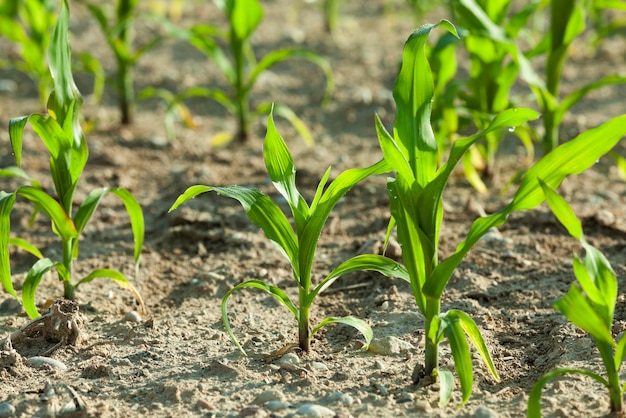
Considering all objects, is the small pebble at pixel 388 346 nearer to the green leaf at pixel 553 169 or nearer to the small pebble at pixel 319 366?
the small pebble at pixel 319 366

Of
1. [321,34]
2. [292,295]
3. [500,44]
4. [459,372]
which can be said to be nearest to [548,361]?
[459,372]

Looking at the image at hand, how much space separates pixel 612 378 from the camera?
2344mm

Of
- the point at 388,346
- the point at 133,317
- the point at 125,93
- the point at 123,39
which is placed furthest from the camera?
the point at 125,93

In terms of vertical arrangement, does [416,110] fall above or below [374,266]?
above

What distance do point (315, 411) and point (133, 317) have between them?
93cm

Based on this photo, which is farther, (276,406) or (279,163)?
(279,163)

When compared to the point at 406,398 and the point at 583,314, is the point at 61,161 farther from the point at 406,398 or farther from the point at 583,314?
the point at 583,314

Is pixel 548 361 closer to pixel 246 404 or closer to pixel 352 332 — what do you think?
pixel 352 332

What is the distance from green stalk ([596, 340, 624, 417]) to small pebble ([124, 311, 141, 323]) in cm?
153

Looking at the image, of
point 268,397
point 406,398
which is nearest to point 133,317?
point 268,397

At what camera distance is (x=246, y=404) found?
8.38ft

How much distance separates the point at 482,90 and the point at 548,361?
1.65 meters

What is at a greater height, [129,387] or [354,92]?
[354,92]

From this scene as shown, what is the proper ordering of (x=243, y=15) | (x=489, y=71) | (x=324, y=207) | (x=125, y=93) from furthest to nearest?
(x=125, y=93) < (x=243, y=15) < (x=489, y=71) < (x=324, y=207)
